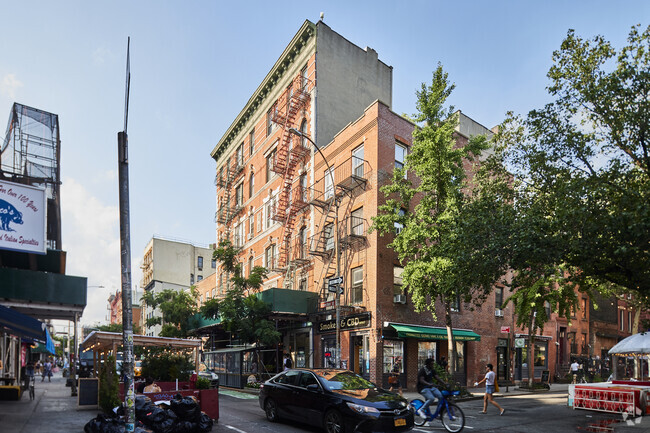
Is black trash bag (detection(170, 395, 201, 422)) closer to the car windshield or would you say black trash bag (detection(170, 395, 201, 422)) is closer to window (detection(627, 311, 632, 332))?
the car windshield

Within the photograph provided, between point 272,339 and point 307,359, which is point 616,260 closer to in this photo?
point 272,339

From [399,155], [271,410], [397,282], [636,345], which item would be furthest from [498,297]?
[271,410]

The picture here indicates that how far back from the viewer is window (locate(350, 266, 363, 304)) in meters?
25.4

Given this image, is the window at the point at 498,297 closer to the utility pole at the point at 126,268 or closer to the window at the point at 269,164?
the window at the point at 269,164

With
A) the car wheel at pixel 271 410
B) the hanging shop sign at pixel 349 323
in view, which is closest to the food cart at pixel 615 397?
the car wheel at pixel 271 410

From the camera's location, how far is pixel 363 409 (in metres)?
10.4

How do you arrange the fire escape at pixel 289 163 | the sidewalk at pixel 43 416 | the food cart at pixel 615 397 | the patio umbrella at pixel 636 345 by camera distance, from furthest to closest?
1. the fire escape at pixel 289 163
2. the patio umbrella at pixel 636 345
3. the food cart at pixel 615 397
4. the sidewalk at pixel 43 416

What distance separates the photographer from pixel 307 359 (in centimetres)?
2866

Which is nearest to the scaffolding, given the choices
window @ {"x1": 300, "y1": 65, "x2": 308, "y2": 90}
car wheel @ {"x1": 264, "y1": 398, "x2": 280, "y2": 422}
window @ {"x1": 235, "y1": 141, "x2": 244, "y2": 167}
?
car wheel @ {"x1": 264, "y1": 398, "x2": 280, "y2": 422}

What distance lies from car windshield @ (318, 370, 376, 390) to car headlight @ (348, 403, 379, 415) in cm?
96

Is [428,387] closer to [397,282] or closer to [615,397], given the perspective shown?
[615,397]

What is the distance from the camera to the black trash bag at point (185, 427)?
1102cm

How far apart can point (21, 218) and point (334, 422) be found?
10.2 metres

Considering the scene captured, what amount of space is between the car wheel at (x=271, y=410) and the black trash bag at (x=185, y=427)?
232 cm
